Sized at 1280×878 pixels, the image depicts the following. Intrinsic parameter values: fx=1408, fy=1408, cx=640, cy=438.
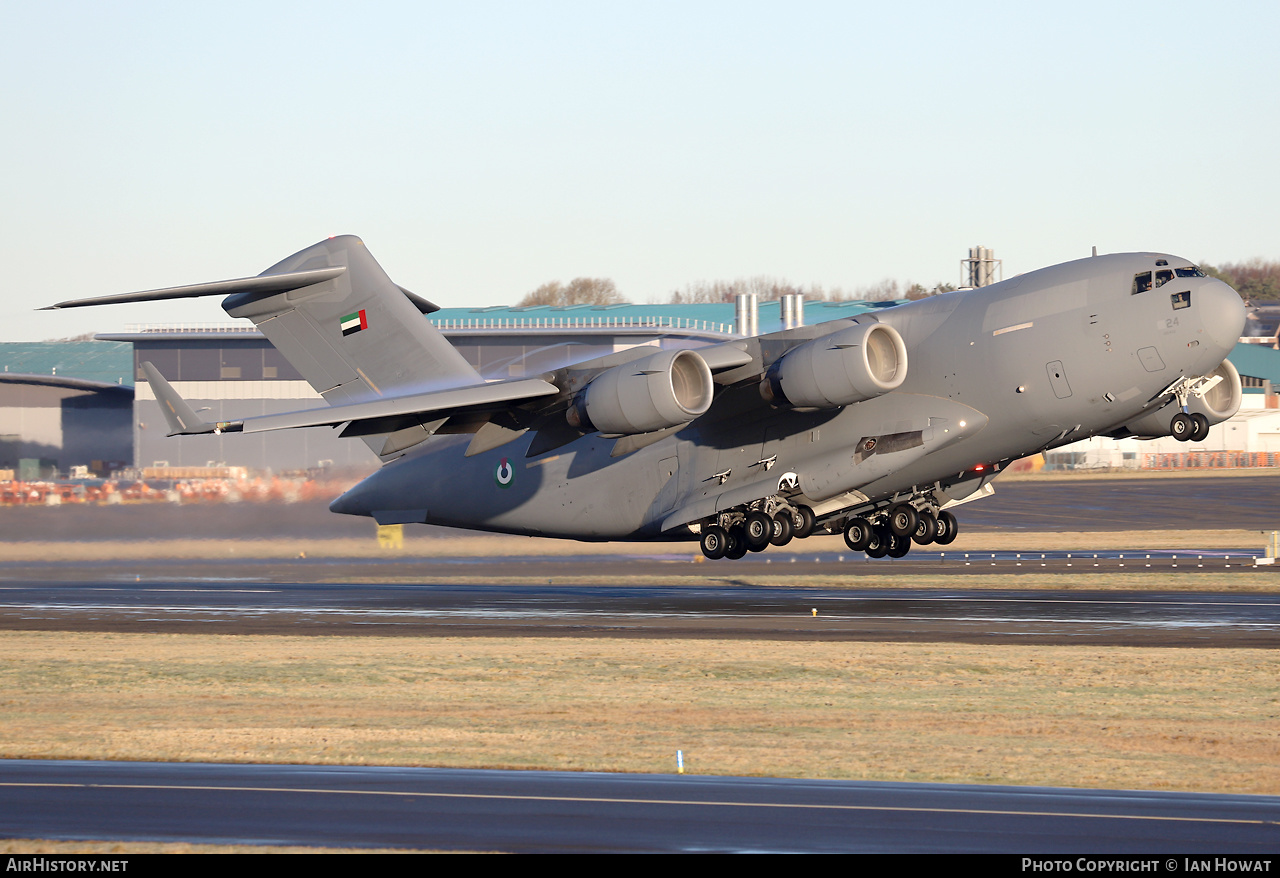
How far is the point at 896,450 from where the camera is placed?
70.8ft

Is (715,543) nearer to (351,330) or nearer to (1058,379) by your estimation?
(1058,379)

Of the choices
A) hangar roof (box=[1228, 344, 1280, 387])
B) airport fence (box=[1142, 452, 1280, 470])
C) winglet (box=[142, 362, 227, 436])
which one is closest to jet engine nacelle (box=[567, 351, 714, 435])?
winglet (box=[142, 362, 227, 436])

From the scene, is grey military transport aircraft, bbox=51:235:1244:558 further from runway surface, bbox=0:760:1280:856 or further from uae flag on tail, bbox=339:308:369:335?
runway surface, bbox=0:760:1280:856

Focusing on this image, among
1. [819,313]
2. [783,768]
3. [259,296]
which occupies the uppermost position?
[819,313]

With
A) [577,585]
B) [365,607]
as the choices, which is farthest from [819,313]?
[365,607]

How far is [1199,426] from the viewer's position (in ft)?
70.2

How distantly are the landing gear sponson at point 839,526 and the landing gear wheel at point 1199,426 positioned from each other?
422 cm

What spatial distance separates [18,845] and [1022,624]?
17777 millimetres

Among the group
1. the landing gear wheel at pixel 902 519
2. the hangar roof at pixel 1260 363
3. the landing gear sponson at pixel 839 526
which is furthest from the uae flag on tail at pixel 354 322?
the hangar roof at pixel 1260 363

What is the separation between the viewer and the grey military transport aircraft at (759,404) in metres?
20.3

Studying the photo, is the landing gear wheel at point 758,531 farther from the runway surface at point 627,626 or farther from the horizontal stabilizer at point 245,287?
the horizontal stabilizer at point 245,287

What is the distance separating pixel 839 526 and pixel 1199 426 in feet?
20.4
